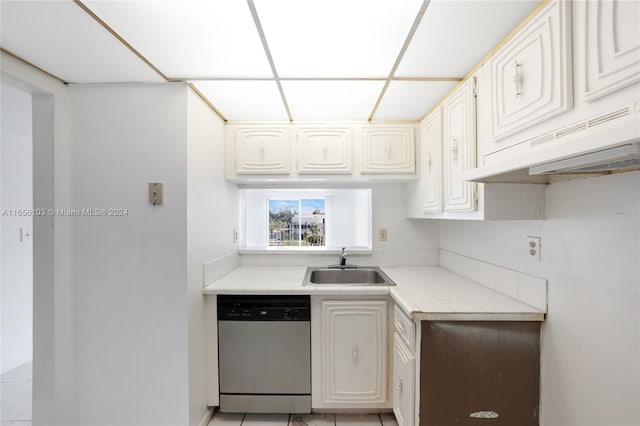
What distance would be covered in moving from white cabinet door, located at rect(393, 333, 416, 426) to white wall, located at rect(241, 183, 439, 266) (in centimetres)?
86

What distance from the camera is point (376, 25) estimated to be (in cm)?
111

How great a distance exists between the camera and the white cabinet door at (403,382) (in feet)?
4.71

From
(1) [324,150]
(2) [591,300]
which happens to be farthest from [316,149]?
(2) [591,300]

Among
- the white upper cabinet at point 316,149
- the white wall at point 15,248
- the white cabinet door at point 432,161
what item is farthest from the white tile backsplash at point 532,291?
the white wall at point 15,248

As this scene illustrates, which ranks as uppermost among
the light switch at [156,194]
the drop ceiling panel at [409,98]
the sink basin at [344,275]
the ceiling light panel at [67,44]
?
the ceiling light panel at [67,44]

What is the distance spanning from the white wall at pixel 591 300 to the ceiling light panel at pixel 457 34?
0.70 meters

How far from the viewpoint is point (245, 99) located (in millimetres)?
1792

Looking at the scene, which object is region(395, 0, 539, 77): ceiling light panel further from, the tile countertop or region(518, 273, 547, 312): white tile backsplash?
the tile countertop

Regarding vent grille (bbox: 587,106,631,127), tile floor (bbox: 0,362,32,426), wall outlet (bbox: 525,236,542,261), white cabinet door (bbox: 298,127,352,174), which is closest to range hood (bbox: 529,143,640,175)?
vent grille (bbox: 587,106,631,127)

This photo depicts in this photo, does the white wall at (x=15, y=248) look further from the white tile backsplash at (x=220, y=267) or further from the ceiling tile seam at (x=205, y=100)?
the white tile backsplash at (x=220, y=267)

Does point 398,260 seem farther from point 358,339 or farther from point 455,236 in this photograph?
point 358,339

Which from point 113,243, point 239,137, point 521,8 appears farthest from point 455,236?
point 113,243

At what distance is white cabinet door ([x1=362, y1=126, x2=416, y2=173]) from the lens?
2.19 meters

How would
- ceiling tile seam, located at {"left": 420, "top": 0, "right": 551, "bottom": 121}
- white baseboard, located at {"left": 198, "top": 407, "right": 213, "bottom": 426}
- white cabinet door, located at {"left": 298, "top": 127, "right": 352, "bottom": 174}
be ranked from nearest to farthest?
ceiling tile seam, located at {"left": 420, "top": 0, "right": 551, "bottom": 121} < white baseboard, located at {"left": 198, "top": 407, "right": 213, "bottom": 426} < white cabinet door, located at {"left": 298, "top": 127, "right": 352, "bottom": 174}
